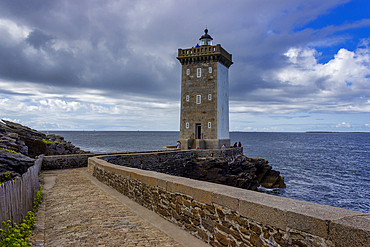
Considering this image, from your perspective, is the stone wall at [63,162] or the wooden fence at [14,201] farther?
the stone wall at [63,162]

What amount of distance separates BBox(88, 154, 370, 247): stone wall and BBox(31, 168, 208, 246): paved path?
0.37m

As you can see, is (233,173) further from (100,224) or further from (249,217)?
(249,217)

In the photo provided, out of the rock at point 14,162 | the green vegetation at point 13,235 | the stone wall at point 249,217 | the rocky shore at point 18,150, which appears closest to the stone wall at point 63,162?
the rocky shore at point 18,150

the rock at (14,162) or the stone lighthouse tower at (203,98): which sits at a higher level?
the stone lighthouse tower at (203,98)

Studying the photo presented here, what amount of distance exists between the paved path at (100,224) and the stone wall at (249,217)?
0.37 metres

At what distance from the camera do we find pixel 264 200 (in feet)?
13.1

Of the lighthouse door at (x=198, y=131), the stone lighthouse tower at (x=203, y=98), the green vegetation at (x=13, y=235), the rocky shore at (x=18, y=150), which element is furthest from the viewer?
the lighthouse door at (x=198, y=131)

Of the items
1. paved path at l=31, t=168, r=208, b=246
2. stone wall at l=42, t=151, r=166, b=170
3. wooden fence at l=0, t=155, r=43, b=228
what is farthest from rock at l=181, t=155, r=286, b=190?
wooden fence at l=0, t=155, r=43, b=228

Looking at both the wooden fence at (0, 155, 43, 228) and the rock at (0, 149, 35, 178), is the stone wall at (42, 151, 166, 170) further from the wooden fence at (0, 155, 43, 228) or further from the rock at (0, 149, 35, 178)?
the wooden fence at (0, 155, 43, 228)

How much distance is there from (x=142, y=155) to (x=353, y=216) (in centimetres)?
1592

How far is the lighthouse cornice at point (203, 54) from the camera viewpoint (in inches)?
1106

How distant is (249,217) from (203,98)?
982 inches

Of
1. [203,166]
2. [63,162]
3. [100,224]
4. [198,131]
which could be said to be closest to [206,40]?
[198,131]

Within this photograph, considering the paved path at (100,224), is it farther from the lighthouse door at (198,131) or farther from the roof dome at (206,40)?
the roof dome at (206,40)
